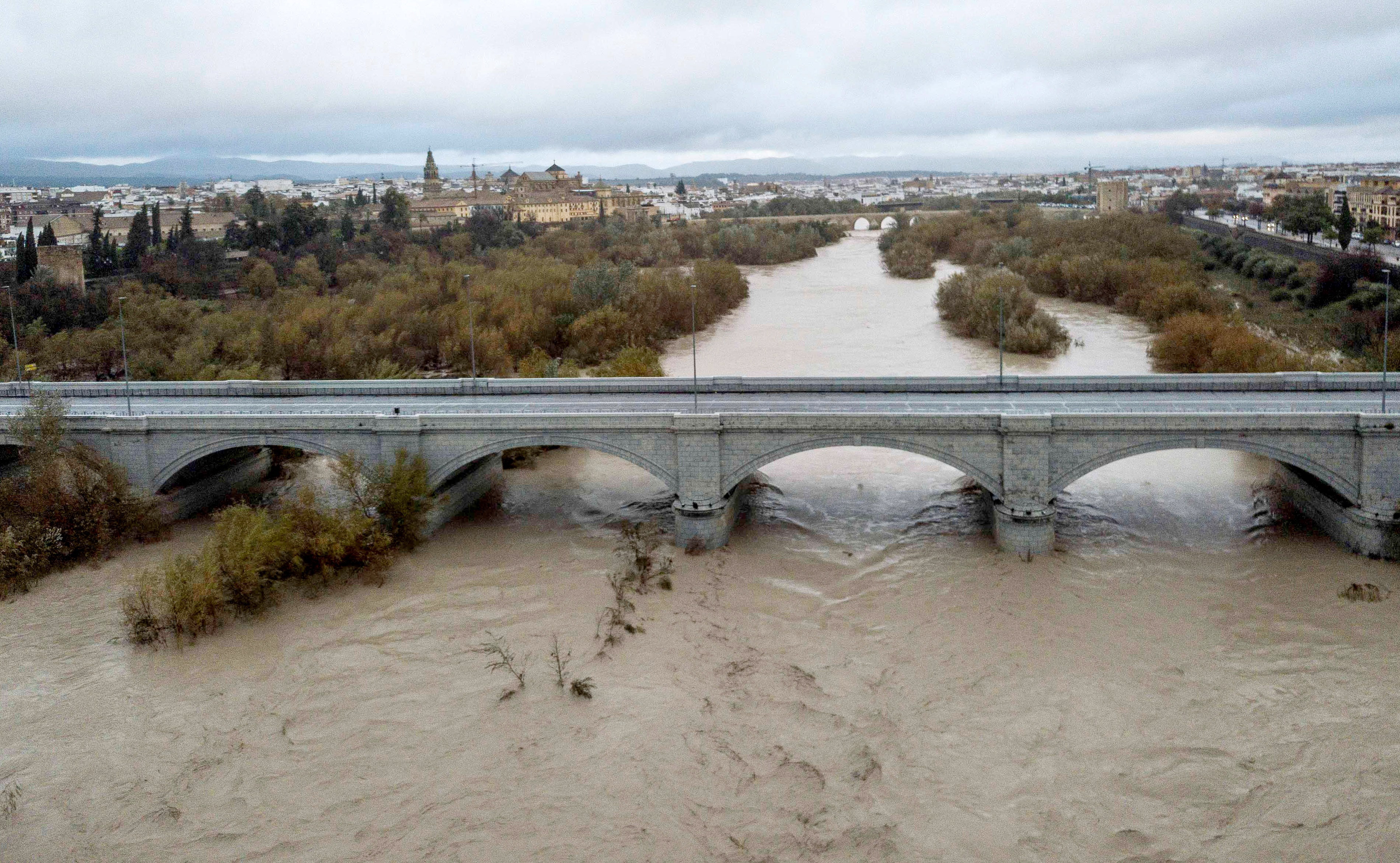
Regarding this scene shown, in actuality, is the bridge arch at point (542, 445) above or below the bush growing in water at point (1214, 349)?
below

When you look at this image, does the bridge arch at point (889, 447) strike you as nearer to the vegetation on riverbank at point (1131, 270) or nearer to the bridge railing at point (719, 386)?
the bridge railing at point (719, 386)

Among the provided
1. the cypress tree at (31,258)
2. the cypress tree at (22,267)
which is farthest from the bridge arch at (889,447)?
the cypress tree at (22,267)

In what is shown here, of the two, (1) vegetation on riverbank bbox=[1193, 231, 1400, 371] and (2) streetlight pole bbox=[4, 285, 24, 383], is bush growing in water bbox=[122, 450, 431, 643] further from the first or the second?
(1) vegetation on riverbank bbox=[1193, 231, 1400, 371]

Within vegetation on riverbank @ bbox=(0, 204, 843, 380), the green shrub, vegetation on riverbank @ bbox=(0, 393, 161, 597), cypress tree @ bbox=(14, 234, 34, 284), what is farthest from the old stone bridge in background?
cypress tree @ bbox=(14, 234, 34, 284)

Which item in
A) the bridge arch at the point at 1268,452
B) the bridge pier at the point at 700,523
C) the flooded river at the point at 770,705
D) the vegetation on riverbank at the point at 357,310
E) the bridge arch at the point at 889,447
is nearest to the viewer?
the flooded river at the point at 770,705

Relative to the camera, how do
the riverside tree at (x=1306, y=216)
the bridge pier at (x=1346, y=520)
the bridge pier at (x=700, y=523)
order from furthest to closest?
1. the riverside tree at (x=1306, y=216)
2. the bridge pier at (x=700, y=523)
3. the bridge pier at (x=1346, y=520)

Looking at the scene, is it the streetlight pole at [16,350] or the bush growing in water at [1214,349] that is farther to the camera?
the streetlight pole at [16,350]

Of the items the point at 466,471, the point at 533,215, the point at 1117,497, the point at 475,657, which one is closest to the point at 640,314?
the point at 466,471
